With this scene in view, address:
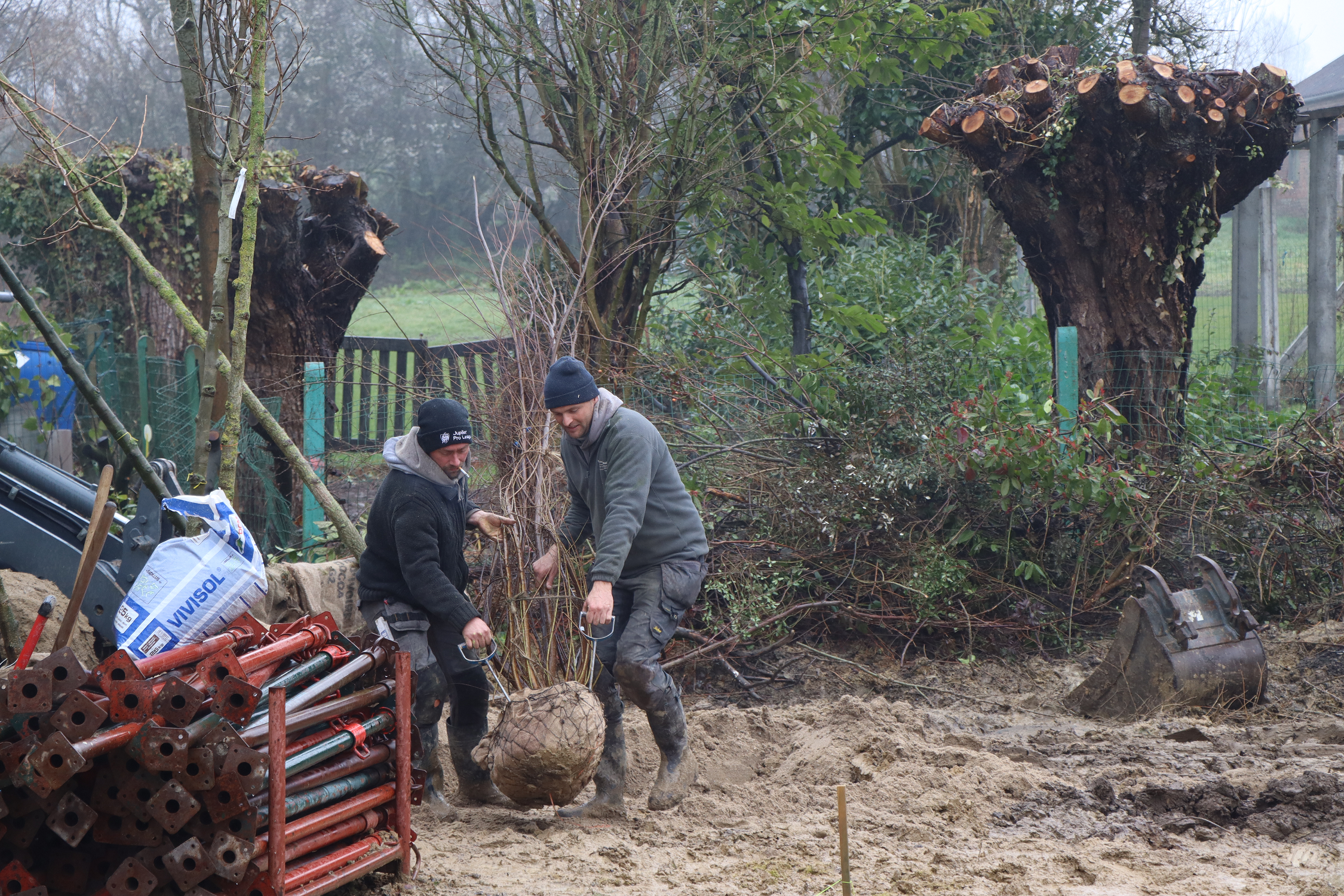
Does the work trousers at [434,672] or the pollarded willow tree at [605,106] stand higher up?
the pollarded willow tree at [605,106]

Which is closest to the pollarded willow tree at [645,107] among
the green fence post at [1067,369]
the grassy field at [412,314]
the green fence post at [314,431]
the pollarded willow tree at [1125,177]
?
the pollarded willow tree at [1125,177]

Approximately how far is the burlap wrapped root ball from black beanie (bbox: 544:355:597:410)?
1.14 metres

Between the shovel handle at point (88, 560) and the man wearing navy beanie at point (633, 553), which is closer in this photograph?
the shovel handle at point (88, 560)

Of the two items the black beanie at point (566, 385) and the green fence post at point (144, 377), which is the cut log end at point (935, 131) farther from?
the green fence post at point (144, 377)

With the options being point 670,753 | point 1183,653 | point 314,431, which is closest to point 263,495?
point 314,431

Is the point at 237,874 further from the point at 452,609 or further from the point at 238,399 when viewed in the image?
the point at 238,399

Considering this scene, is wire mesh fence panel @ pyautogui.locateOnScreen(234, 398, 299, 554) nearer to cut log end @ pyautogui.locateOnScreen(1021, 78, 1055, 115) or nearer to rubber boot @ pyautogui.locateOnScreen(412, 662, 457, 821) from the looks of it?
rubber boot @ pyautogui.locateOnScreen(412, 662, 457, 821)

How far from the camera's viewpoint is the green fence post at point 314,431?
24.6ft

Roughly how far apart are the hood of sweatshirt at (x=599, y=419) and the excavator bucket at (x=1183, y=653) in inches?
111

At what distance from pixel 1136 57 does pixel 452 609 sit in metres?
6.02

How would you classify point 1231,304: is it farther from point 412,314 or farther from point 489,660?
point 412,314

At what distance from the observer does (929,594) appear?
6.48 metres

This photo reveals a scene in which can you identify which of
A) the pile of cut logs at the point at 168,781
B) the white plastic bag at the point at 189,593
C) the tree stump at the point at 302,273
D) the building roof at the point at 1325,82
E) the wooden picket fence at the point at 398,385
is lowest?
the pile of cut logs at the point at 168,781

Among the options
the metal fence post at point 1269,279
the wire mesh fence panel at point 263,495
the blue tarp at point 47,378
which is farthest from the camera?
the metal fence post at point 1269,279
